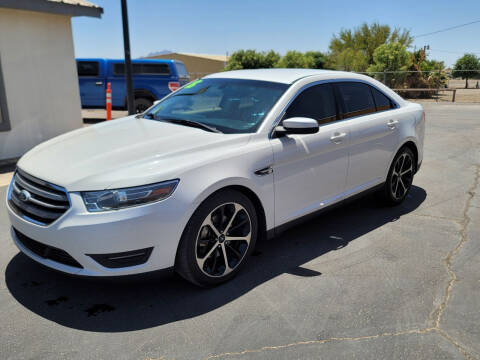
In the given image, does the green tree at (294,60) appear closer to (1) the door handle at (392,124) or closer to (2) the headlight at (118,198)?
(1) the door handle at (392,124)

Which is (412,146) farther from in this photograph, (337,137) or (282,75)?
(282,75)

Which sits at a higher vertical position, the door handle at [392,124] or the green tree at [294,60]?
the green tree at [294,60]

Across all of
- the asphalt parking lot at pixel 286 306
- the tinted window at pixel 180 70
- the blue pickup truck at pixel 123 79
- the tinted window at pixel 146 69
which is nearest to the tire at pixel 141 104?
the blue pickup truck at pixel 123 79

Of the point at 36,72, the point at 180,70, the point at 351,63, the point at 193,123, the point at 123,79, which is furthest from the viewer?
the point at 351,63

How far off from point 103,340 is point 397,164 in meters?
3.93

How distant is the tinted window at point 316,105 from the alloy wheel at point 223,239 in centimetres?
107

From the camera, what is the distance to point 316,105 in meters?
4.40

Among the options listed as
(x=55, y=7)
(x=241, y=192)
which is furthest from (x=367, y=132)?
(x=55, y=7)

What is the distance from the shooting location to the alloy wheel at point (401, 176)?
17.8 feet

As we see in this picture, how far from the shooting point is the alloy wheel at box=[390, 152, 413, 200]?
5426mm

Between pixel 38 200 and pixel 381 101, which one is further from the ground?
pixel 381 101

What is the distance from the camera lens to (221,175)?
338 centimetres

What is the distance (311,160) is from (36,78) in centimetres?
655

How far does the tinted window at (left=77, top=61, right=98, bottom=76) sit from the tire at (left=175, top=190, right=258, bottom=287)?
1261 centimetres
